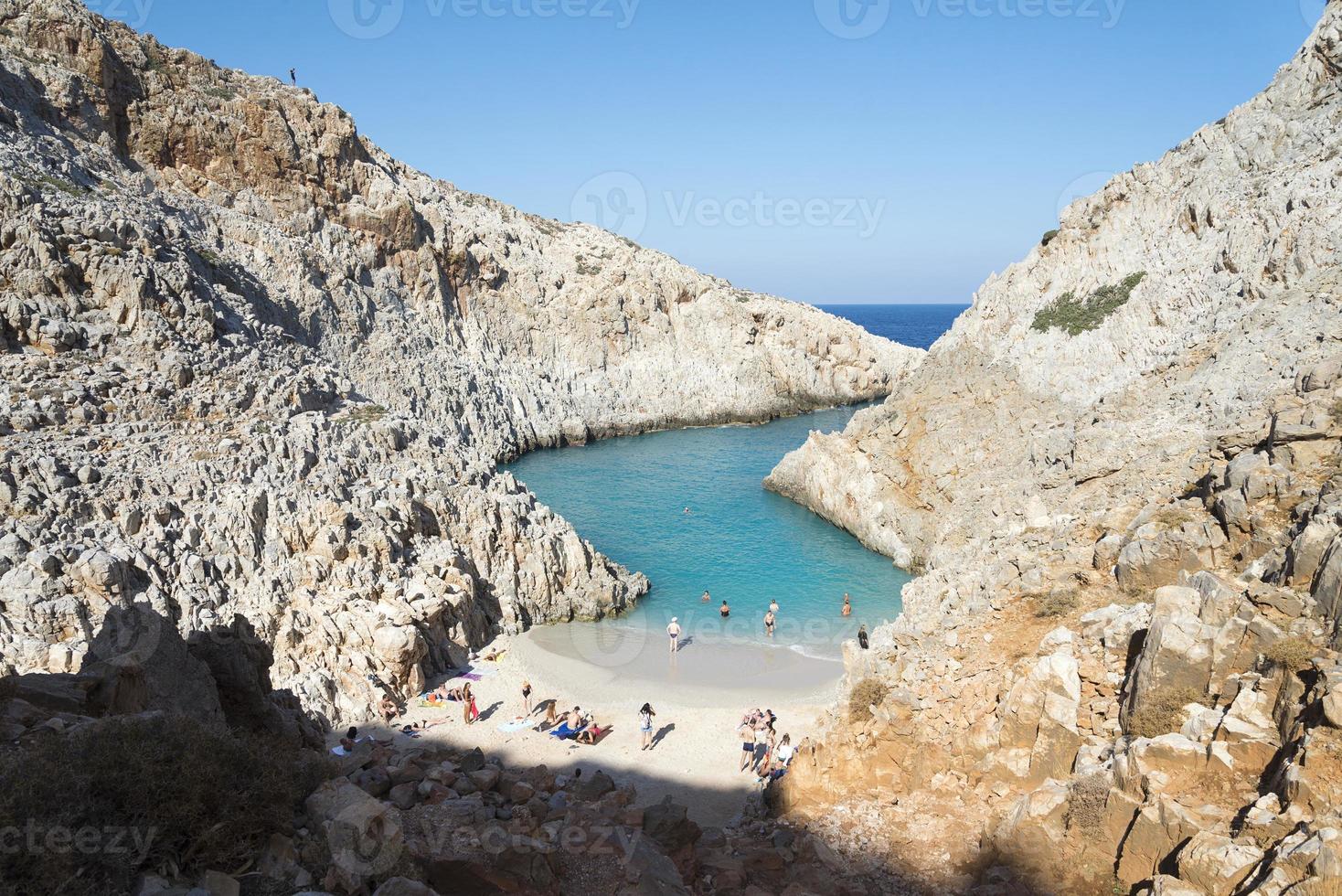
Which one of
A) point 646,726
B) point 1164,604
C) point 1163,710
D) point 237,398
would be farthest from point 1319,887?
point 237,398

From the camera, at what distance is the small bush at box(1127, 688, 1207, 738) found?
1002 cm

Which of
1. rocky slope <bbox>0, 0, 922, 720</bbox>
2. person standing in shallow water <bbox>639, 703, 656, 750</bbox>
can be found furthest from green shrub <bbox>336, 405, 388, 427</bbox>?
person standing in shallow water <bbox>639, 703, 656, 750</bbox>

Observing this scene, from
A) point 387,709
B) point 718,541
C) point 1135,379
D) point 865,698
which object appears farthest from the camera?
point 718,541

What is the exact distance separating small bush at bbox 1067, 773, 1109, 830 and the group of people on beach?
6984 millimetres

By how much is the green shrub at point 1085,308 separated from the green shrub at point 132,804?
27645 mm

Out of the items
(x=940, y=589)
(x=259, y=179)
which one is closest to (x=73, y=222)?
(x=259, y=179)

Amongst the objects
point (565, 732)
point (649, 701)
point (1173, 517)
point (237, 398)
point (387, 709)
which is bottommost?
point (649, 701)

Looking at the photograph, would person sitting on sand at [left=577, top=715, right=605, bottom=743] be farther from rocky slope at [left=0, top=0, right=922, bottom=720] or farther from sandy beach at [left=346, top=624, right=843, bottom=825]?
rocky slope at [left=0, top=0, right=922, bottom=720]

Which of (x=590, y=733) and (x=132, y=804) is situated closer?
(x=132, y=804)

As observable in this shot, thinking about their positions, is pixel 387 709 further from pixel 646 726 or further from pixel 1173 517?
pixel 1173 517

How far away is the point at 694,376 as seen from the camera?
238 ft

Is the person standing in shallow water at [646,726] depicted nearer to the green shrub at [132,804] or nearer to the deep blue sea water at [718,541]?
the deep blue sea water at [718,541]

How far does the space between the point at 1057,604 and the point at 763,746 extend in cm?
775

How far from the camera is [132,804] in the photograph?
777 centimetres
